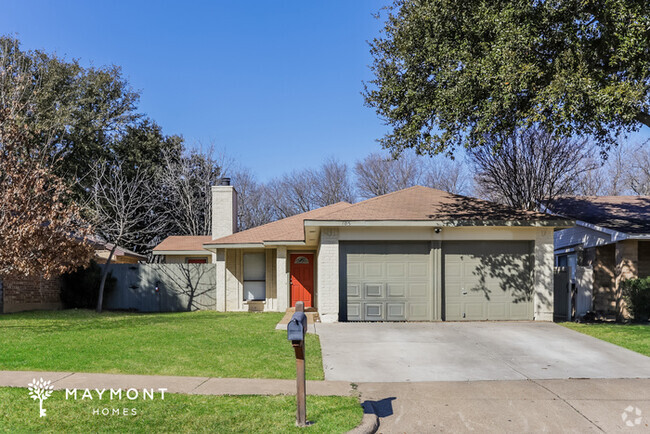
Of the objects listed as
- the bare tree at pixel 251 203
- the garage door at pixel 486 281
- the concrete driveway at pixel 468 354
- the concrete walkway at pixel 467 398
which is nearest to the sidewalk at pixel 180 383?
the concrete walkway at pixel 467 398

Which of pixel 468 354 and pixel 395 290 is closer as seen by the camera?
pixel 468 354

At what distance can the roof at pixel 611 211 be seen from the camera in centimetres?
1823

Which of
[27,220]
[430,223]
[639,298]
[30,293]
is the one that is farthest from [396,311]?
[30,293]

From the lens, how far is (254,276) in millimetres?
21172

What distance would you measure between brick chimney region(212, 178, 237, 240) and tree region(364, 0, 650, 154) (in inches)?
394

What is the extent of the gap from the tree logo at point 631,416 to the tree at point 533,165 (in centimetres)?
1920

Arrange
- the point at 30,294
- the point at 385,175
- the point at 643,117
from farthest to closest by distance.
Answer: the point at 385,175 < the point at 30,294 < the point at 643,117

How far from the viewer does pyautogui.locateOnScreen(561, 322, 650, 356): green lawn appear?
11.2 metres

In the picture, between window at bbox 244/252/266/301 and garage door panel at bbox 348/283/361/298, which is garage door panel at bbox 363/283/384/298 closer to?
garage door panel at bbox 348/283/361/298

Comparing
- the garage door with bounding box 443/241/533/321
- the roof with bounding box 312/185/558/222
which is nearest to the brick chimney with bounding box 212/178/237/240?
the roof with bounding box 312/185/558/222

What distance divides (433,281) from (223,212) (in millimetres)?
10250

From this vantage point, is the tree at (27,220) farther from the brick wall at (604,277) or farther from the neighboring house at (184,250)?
the brick wall at (604,277)

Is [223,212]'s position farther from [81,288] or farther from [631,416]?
[631,416]

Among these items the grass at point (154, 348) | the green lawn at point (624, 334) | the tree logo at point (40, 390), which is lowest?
the green lawn at point (624, 334)
